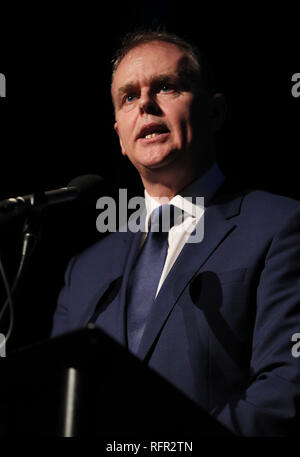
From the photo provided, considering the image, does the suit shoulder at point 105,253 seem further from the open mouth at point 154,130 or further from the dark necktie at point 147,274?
the open mouth at point 154,130

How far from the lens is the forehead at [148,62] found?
2217 mm

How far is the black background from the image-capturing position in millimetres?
2652

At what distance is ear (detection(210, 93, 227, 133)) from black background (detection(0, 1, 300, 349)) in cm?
32

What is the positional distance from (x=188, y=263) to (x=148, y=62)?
86 centimetres

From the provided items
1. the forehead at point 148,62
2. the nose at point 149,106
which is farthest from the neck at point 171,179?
the forehead at point 148,62

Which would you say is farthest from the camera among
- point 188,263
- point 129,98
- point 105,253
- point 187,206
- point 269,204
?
point 105,253

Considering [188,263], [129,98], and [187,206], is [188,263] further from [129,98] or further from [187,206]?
[129,98]

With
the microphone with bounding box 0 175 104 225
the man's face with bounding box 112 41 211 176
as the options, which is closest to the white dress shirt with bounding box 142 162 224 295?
the man's face with bounding box 112 41 211 176

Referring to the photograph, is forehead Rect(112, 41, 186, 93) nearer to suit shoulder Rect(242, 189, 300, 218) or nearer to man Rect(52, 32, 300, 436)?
man Rect(52, 32, 300, 436)

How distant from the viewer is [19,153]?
9.31 ft

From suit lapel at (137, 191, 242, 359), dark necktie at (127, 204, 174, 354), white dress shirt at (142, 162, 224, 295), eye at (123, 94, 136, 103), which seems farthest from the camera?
eye at (123, 94, 136, 103)

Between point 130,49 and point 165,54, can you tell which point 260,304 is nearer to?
point 165,54

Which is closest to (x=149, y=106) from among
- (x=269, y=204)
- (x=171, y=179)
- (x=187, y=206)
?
(x=171, y=179)

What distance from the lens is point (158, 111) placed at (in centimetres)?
217
